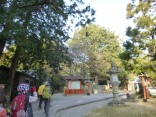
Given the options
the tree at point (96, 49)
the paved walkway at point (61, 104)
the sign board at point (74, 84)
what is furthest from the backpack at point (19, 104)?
the tree at point (96, 49)

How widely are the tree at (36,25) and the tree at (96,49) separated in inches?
1034

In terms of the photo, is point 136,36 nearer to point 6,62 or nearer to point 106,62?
point 6,62

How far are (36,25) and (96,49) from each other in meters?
44.3

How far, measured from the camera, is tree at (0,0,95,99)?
45.5 feet

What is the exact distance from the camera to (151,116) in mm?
13742

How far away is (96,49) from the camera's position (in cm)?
6044

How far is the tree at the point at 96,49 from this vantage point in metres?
53.2

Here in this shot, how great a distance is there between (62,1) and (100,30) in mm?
46084

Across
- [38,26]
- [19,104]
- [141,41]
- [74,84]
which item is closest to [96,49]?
[74,84]

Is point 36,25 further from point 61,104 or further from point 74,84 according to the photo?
point 74,84

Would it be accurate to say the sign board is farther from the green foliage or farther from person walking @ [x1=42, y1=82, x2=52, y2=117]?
person walking @ [x1=42, y1=82, x2=52, y2=117]

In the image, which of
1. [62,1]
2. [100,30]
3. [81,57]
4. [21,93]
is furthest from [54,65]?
[100,30]

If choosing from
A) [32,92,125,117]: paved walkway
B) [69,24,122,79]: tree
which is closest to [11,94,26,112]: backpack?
[32,92,125,117]: paved walkway

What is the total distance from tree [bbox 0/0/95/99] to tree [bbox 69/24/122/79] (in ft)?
86.2
